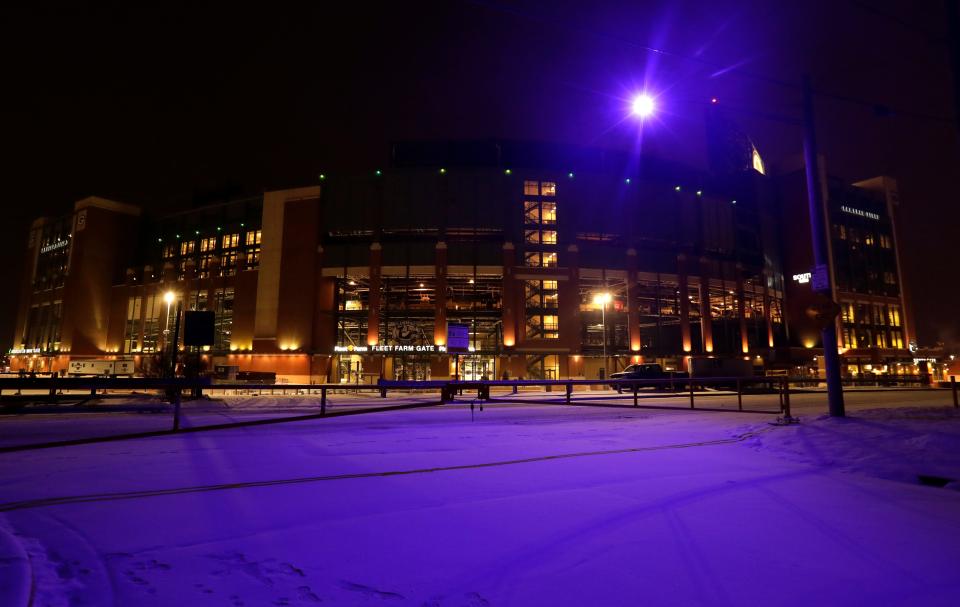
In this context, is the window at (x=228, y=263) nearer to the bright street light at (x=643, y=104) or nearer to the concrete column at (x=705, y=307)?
the concrete column at (x=705, y=307)

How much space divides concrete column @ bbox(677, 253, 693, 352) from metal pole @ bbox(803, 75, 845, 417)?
4690cm

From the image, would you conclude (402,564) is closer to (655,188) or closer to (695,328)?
(655,188)

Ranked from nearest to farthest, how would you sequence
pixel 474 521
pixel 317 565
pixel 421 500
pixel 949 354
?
pixel 317 565, pixel 474 521, pixel 421 500, pixel 949 354

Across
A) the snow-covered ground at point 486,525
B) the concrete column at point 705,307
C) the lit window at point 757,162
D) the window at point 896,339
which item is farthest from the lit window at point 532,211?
the window at point 896,339

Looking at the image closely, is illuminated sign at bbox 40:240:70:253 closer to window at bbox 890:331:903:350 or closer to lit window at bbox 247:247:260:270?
lit window at bbox 247:247:260:270

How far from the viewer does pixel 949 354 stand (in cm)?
8400

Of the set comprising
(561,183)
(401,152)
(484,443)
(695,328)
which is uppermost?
(401,152)

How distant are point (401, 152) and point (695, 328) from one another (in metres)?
42.3

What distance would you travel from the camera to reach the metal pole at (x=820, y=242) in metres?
11.7

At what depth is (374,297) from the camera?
5238 centimetres

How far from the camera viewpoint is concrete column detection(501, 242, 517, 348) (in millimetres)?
51062

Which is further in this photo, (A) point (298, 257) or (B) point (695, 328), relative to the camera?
(B) point (695, 328)

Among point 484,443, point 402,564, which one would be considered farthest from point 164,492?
point 484,443

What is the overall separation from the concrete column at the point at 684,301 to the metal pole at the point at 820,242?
46901mm
